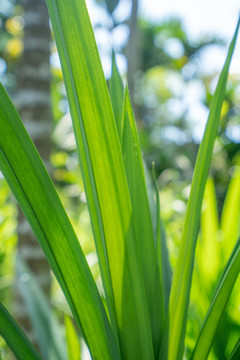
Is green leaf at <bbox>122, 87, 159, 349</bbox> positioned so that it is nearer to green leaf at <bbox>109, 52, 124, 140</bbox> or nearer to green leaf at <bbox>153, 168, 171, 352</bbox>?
green leaf at <bbox>153, 168, 171, 352</bbox>

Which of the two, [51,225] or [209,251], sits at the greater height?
[209,251]

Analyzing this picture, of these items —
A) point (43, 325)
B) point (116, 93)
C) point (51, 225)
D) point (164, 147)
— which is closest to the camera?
point (51, 225)

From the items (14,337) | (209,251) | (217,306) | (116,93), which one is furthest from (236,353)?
(209,251)

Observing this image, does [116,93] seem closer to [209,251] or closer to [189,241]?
[189,241]

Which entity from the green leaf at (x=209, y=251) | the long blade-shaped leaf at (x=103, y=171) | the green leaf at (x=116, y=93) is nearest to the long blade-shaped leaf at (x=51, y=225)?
the long blade-shaped leaf at (x=103, y=171)

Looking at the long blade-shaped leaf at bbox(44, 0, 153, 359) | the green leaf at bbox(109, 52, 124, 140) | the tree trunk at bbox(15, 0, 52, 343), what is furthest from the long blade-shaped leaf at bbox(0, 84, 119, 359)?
the tree trunk at bbox(15, 0, 52, 343)

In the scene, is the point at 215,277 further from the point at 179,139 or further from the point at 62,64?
the point at 179,139
